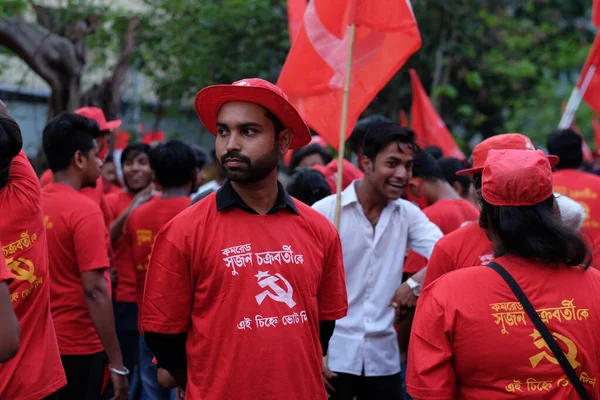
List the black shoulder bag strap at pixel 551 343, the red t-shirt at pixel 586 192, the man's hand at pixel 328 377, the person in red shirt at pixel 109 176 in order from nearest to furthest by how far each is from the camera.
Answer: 1. the black shoulder bag strap at pixel 551 343
2. the man's hand at pixel 328 377
3. the red t-shirt at pixel 586 192
4. the person in red shirt at pixel 109 176

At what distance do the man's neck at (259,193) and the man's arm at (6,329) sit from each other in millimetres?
1057

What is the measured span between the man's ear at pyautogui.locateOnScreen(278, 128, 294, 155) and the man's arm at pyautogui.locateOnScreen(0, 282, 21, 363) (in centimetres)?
131

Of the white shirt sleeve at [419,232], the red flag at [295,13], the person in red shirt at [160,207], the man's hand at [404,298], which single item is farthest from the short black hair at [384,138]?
the red flag at [295,13]

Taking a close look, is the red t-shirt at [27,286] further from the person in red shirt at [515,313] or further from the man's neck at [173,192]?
the man's neck at [173,192]

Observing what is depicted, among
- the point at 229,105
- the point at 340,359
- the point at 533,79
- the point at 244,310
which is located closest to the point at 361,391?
the point at 340,359

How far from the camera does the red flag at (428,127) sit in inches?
371

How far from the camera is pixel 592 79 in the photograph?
7.76m

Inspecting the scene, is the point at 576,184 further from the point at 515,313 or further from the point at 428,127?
the point at 515,313

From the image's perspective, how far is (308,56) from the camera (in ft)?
18.0

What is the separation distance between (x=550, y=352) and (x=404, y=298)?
1.78 meters

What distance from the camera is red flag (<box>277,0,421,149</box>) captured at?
5441 millimetres

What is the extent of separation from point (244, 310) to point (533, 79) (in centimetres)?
1552

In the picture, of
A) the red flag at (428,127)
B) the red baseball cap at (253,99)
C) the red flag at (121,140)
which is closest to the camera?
the red baseball cap at (253,99)

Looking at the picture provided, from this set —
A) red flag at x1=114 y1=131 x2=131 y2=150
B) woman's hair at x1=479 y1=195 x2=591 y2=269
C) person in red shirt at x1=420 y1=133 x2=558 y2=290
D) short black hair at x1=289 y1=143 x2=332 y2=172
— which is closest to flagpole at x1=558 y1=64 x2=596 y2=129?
short black hair at x1=289 y1=143 x2=332 y2=172
